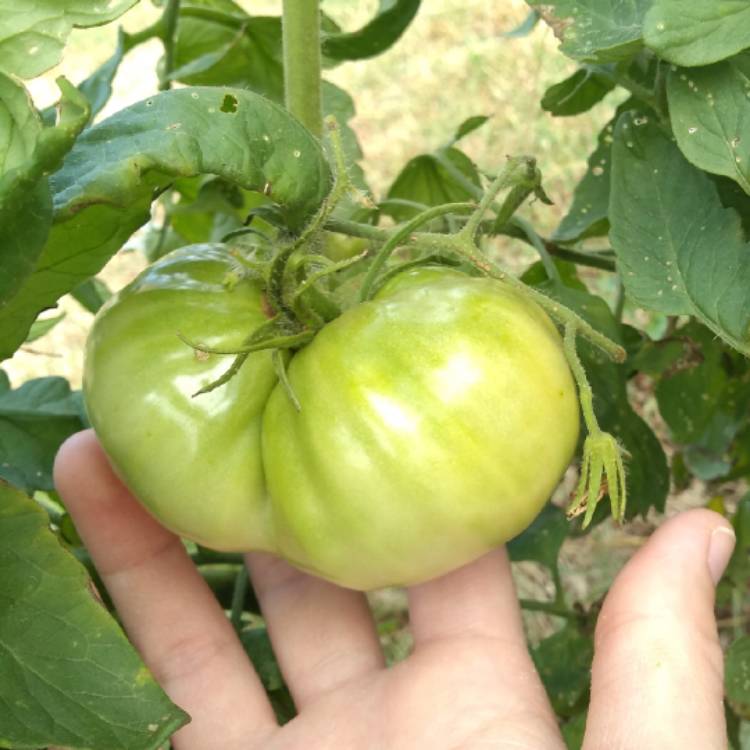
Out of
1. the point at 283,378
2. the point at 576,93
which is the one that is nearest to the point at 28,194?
the point at 283,378

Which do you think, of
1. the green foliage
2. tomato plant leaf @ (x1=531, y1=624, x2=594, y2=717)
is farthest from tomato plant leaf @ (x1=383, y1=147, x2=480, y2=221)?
tomato plant leaf @ (x1=531, y1=624, x2=594, y2=717)

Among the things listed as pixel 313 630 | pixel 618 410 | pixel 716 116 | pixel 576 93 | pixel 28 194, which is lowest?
pixel 313 630

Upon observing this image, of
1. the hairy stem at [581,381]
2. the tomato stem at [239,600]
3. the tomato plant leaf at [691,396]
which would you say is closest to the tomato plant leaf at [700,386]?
the tomato plant leaf at [691,396]

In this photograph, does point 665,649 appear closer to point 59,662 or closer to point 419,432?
point 419,432

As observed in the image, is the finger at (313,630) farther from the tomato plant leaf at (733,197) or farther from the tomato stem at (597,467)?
the tomato plant leaf at (733,197)

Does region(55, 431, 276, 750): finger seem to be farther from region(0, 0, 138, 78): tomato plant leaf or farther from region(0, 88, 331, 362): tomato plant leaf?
region(0, 0, 138, 78): tomato plant leaf
